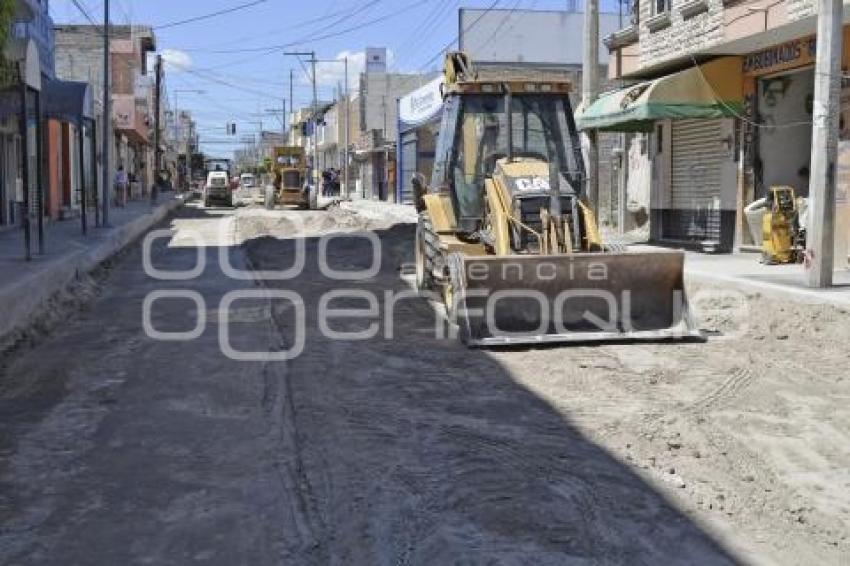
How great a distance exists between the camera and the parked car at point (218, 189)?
Result: 5625cm

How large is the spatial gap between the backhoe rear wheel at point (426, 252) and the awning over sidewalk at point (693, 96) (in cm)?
638

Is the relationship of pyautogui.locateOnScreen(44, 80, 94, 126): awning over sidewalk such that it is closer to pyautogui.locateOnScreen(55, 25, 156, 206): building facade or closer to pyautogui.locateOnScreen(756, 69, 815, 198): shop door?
pyautogui.locateOnScreen(756, 69, 815, 198): shop door

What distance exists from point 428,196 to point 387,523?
8506mm

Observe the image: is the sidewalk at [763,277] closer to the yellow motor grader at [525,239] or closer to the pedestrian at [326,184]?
the yellow motor grader at [525,239]

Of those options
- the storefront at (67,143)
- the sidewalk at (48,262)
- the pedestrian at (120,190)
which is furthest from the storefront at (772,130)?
the pedestrian at (120,190)

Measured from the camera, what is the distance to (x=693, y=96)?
19.3 m

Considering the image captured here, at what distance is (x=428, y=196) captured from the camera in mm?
13438

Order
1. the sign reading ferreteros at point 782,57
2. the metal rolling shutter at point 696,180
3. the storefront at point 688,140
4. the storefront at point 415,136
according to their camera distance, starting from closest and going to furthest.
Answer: the sign reading ferreteros at point 782,57, the storefront at point 688,140, the metal rolling shutter at point 696,180, the storefront at point 415,136

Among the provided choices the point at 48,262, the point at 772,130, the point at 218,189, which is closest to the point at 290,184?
the point at 218,189

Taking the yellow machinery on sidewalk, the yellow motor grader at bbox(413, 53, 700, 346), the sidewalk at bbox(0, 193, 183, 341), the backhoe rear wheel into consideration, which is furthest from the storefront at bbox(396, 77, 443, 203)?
the yellow motor grader at bbox(413, 53, 700, 346)

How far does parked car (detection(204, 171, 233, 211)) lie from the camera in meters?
56.2

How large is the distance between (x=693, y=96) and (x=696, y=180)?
3.32m

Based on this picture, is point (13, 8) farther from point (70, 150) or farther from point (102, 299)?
point (70, 150)

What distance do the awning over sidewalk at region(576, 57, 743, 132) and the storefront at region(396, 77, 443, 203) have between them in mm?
25025
